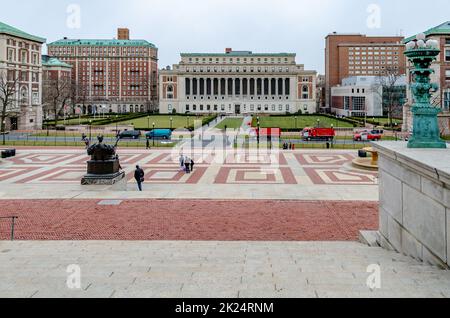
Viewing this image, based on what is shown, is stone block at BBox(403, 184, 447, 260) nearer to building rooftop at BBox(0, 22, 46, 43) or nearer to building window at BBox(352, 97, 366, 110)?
building rooftop at BBox(0, 22, 46, 43)

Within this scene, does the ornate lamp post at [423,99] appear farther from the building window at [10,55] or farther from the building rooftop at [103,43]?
the building rooftop at [103,43]

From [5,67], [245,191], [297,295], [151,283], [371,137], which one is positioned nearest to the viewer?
[297,295]

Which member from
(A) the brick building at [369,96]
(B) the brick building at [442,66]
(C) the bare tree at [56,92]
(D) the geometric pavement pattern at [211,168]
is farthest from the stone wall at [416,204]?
(C) the bare tree at [56,92]

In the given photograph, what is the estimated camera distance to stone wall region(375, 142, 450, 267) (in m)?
9.64

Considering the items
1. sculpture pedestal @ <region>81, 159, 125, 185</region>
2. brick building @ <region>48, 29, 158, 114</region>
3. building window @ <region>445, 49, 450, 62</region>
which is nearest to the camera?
sculpture pedestal @ <region>81, 159, 125, 185</region>

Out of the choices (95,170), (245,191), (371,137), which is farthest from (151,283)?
(371,137)

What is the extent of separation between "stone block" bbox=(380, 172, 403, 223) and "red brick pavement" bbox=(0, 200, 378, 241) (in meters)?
3.30

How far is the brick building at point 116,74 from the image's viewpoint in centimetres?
17600

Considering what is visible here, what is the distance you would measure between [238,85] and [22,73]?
3661 inches

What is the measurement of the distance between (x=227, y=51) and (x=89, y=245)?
173 m

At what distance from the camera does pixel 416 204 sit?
11.2 metres

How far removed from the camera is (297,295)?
25.7 ft

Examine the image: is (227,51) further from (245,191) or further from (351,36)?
(245,191)

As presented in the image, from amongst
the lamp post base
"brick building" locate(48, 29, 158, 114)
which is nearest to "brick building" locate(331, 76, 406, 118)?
"brick building" locate(48, 29, 158, 114)
